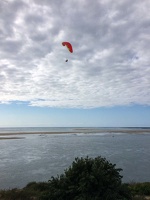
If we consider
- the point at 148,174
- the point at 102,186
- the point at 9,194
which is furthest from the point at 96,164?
the point at 148,174

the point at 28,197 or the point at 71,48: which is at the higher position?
the point at 71,48

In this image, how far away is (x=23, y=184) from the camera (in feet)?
63.1

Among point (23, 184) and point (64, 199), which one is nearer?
point (64, 199)

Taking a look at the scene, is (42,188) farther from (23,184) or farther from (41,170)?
(41,170)

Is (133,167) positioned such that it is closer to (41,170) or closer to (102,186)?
(41,170)

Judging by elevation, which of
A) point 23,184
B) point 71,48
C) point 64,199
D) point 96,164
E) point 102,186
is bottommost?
point 23,184

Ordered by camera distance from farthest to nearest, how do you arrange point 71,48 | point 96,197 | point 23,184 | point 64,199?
point 71,48 < point 23,184 < point 64,199 < point 96,197

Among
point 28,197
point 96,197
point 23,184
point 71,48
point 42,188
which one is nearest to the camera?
point 96,197

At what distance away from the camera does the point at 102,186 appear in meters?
10.2

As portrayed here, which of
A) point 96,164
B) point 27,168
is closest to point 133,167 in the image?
point 27,168

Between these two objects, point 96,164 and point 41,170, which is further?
point 41,170

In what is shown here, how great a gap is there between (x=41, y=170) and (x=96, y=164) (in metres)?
15.0

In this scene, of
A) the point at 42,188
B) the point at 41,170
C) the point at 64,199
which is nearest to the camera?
the point at 64,199

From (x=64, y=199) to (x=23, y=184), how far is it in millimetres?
9838
